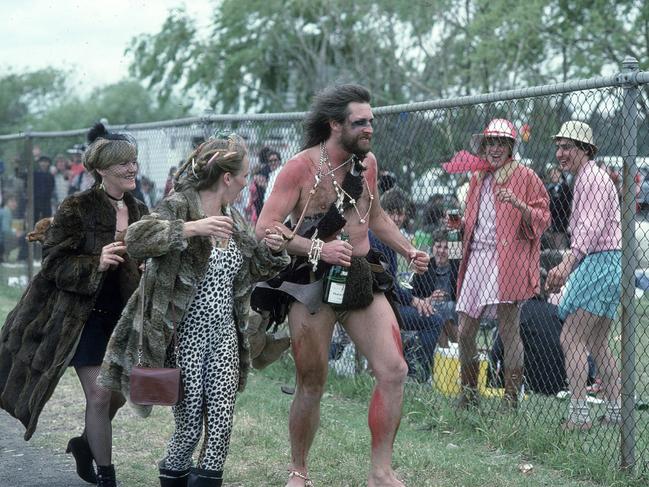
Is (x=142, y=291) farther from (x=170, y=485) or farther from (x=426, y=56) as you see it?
(x=426, y=56)

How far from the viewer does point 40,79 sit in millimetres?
69312

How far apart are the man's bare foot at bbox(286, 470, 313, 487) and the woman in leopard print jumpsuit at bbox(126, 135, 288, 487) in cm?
65

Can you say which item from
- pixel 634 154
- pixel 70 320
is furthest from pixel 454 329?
pixel 70 320

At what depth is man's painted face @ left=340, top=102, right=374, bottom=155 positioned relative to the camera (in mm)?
5812

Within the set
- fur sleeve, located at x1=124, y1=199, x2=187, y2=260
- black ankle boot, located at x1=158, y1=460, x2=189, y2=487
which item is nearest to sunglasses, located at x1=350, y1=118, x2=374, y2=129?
fur sleeve, located at x1=124, y1=199, x2=187, y2=260

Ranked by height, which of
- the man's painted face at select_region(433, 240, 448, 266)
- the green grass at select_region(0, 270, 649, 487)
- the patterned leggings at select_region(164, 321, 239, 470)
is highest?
the man's painted face at select_region(433, 240, 448, 266)

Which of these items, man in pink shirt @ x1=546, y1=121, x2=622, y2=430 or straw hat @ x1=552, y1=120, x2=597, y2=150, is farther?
straw hat @ x1=552, y1=120, x2=597, y2=150

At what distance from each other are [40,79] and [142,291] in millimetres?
66928

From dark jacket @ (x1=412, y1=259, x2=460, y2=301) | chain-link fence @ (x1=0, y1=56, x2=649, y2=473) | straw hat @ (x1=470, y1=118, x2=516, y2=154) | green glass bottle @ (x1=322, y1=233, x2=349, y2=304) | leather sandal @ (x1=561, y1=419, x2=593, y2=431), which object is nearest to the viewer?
green glass bottle @ (x1=322, y1=233, x2=349, y2=304)

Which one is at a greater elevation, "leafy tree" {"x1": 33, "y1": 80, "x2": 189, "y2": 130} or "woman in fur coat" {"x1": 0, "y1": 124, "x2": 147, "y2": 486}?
"leafy tree" {"x1": 33, "y1": 80, "x2": 189, "y2": 130}

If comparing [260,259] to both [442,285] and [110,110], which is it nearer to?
[442,285]

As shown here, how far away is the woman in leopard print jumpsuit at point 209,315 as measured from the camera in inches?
208

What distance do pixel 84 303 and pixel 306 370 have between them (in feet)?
3.98

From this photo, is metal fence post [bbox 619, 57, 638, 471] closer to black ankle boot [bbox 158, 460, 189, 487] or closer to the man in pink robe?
the man in pink robe
